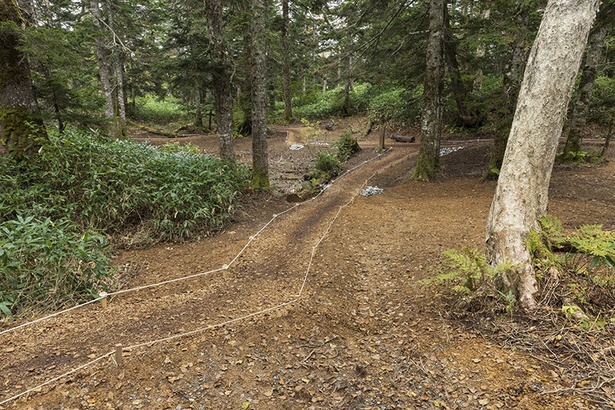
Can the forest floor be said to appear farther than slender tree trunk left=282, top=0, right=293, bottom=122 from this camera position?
No

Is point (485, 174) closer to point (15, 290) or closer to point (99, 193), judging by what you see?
point (99, 193)

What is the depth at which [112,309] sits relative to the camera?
167 inches

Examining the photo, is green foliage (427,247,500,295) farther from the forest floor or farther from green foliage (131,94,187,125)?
green foliage (131,94,187,125)

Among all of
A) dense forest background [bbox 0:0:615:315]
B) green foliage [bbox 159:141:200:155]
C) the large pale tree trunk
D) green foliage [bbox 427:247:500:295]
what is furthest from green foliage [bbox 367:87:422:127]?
green foliage [bbox 427:247:500:295]

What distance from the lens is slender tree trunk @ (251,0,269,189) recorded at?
29.0 ft

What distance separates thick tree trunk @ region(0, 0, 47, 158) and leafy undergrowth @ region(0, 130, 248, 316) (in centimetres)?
31

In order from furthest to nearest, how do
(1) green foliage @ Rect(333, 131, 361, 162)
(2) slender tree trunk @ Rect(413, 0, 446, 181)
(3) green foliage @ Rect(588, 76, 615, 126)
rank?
(1) green foliage @ Rect(333, 131, 361, 162) < (3) green foliage @ Rect(588, 76, 615, 126) < (2) slender tree trunk @ Rect(413, 0, 446, 181)

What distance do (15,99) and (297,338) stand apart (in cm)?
698

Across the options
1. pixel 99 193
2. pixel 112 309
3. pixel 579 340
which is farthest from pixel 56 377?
pixel 579 340

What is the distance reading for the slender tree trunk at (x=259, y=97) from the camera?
8.84 meters

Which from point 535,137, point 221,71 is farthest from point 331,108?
point 535,137

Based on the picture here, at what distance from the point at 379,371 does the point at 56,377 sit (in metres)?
3.10

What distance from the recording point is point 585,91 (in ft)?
34.2

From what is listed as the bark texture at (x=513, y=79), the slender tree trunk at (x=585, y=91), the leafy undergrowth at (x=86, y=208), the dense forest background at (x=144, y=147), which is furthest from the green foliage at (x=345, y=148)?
the slender tree trunk at (x=585, y=91)
